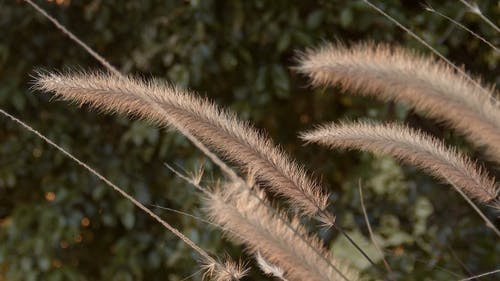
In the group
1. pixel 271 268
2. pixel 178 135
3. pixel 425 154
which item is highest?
pixel 425 154

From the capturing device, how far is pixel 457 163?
99 centimetres

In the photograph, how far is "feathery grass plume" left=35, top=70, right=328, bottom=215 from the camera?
93 centimetres

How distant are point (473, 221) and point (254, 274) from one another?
1.87ft

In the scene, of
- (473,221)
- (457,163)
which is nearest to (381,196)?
(473,221)

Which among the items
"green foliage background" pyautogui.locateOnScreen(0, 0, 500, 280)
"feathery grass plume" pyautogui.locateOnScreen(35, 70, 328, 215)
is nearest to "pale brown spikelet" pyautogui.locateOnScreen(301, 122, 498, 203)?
"feathery grass plume" pyautogui.locateOnScreen(35, 70, 328, 215)

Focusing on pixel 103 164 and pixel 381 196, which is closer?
pixel 381 196

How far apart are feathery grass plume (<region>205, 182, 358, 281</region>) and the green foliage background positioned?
112 cm

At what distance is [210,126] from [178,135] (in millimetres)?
1294

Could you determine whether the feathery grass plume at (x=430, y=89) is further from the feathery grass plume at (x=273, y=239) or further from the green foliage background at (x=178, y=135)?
the green foliage background at (x=178, y=135)

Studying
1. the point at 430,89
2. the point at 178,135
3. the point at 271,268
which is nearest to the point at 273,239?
the point at 271,268

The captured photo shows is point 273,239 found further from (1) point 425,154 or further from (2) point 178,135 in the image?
(2) point 178,135

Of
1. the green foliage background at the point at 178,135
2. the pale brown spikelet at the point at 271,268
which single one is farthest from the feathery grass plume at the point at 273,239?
the green foliage background at the point at 178,135

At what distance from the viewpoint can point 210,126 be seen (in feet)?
3.05

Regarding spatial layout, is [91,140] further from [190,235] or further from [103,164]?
[190,235]
